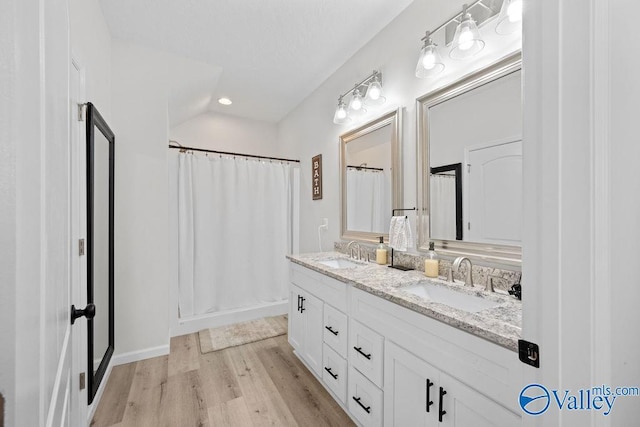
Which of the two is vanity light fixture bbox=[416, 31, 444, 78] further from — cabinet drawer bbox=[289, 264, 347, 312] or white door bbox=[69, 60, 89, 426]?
white door bbox=[69, 60, 89, 426]

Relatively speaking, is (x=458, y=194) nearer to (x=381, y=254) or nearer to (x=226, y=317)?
(x=381, y=254)

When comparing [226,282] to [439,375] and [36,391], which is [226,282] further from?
[36,391]

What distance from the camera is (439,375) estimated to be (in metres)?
1.02

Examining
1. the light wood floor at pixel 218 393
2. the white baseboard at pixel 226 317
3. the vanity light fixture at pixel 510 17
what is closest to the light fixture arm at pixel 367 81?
the vanity light fixture at pixel 510 17

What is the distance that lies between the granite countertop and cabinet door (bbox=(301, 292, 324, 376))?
260 mm

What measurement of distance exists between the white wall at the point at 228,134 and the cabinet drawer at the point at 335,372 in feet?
8.65

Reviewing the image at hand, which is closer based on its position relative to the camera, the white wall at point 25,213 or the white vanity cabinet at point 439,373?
the white wall at point 25,213

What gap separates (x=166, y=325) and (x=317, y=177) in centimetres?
193

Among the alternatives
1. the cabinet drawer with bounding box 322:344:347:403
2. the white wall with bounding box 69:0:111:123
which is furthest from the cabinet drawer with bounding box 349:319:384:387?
the white wall with bounding box 69:0:111:123

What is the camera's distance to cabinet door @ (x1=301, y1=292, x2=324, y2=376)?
186 cm

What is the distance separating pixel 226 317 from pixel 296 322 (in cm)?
110

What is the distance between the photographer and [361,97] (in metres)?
2.20

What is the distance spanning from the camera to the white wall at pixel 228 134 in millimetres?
3510

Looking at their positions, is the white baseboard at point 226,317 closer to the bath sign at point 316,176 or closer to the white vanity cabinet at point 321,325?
the white vanity cabinet at point 321,325
